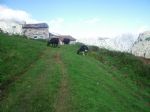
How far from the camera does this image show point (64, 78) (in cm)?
2684

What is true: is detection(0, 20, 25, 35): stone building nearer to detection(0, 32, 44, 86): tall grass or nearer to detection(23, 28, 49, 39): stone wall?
detection(23, 28, 49, 39): stone wall

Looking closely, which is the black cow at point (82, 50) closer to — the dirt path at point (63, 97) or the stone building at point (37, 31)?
the dirt path at point (63, 97)

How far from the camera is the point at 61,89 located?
77.9 feet

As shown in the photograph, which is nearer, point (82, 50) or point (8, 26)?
point (82, 50)

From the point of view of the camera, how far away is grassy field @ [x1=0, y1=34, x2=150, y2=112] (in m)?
21.1

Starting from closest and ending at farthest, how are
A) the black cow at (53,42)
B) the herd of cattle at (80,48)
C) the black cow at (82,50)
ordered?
the black cow at (82,50) → the herd of cattle at (80,48) → the black cow at (53,42)

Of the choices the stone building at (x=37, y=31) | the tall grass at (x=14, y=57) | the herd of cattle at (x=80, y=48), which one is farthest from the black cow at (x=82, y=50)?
the stone building at (x=37, y=31)

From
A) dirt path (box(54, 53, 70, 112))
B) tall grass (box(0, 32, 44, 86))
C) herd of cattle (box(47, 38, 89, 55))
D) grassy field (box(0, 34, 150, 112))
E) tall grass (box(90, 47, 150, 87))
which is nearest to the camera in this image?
dirt path (box(54, 53, 70, 112))

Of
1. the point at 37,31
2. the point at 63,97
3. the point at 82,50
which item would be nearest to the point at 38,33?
the point at 37,31

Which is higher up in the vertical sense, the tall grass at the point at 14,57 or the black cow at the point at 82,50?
the black cow at the point at 82,50

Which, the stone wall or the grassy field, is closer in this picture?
the grassy field

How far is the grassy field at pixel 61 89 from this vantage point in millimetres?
21067

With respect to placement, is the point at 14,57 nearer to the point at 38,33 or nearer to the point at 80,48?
the point at 80,48

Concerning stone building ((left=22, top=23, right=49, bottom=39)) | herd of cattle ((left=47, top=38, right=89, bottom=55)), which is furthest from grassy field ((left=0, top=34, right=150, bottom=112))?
stone building ((left=22, top=23, right=49, bottom=39))
